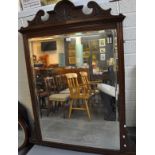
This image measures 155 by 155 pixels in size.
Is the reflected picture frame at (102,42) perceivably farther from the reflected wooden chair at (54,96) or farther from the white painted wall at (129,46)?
the reflected wooden chair at (54,96)

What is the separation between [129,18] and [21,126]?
1.15 meters

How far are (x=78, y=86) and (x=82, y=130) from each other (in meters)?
0.33

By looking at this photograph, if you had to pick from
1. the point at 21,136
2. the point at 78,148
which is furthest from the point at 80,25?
the point at 21,136

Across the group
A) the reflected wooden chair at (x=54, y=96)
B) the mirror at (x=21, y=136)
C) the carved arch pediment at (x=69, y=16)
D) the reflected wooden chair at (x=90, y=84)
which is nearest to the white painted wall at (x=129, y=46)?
the carved arch pediment at (x=69, y=16)

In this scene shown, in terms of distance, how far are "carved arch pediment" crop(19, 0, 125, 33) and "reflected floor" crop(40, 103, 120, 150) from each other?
0.61 m

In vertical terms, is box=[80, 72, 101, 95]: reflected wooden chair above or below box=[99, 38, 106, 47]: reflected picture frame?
below

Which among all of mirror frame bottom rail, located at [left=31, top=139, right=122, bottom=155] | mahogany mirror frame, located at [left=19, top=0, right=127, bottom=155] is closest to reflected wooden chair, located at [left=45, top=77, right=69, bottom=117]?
mahogany mirror frame, located at [left=19, top=0, right=127, bottom=155]

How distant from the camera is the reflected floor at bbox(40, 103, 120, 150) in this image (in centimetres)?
125

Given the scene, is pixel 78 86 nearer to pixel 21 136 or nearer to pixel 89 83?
pixel 89 83

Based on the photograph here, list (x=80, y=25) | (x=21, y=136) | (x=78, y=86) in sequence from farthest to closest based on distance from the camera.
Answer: (x=21, y=136), (x=78, y=86), (x=80, y=25)

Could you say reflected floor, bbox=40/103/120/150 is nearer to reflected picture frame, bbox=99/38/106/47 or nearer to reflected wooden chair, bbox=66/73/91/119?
reflected wooden chair, bbox=66/73/91/119

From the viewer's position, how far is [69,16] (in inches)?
46.6

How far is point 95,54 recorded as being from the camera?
1213 millimetres
